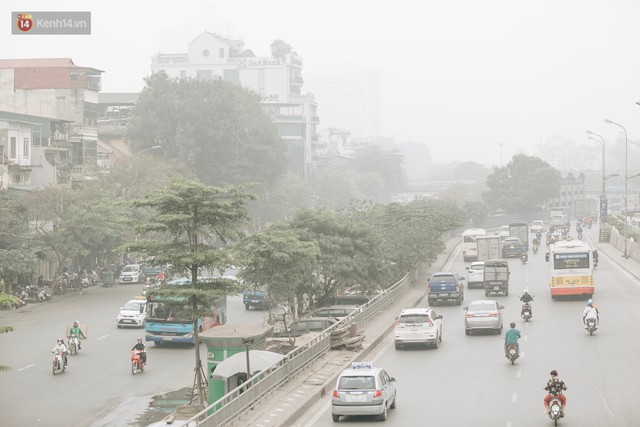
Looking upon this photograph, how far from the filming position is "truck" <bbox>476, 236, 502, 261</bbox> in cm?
8188

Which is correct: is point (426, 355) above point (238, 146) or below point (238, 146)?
below

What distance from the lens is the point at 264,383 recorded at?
28.8 metres

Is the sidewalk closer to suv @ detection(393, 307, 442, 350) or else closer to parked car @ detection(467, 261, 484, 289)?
suv @ detection(393, 307, 442, 350)

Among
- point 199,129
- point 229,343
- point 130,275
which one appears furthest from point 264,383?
point 199,129

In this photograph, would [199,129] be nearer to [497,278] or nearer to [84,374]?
[497,278]

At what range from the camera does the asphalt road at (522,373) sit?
27062mm

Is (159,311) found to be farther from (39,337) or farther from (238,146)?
(238,146)

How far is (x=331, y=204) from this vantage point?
171 metres

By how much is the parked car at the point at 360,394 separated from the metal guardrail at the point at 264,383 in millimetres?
2251

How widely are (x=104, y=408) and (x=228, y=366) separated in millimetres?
4896

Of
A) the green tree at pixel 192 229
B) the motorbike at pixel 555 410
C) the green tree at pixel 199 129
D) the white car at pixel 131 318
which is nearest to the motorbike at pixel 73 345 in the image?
the white car at pixel 131 318

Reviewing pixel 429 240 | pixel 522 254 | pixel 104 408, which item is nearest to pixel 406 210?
pixel 429 240

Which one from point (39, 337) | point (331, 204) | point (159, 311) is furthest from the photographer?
point (331, 204)

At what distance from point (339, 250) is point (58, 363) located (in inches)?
597
